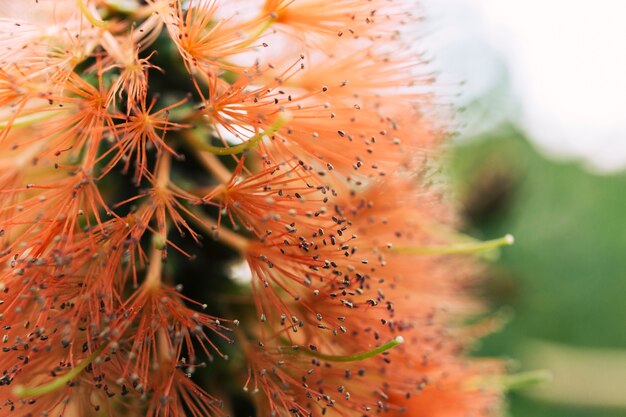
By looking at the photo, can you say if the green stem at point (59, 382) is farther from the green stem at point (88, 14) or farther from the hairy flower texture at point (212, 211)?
the green stem at point (88, 14)

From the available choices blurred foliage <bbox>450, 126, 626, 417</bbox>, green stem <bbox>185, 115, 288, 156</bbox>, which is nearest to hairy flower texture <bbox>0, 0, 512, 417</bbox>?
green stem <bbox>185, 115, 288, 156</bbox>

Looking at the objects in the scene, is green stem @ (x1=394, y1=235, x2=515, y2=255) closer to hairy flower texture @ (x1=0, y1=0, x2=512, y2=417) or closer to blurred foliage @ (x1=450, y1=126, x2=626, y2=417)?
hairy flower texture @ (x1=0, y1=0, x2=512, y2=417)

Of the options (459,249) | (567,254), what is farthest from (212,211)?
(567,254)

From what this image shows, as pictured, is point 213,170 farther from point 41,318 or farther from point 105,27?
point 41,318

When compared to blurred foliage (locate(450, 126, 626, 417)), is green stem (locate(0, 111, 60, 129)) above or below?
below

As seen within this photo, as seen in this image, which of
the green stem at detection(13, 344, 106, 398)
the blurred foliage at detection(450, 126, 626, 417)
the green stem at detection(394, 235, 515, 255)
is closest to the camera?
the green stem at detection(13, 344, 106, 398)

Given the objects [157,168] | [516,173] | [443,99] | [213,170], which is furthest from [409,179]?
[516,173]

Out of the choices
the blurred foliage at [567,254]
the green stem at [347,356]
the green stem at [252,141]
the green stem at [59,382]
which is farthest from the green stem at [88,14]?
the blurred foliage at [567,254]
